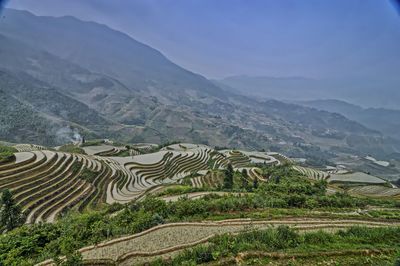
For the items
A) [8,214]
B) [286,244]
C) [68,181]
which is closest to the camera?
[286,244]

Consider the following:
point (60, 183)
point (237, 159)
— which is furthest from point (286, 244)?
point (237, 159)

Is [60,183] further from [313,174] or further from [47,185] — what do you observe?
[313,174]

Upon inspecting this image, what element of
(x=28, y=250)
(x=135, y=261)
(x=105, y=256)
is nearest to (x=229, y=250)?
(x=135, y=261)

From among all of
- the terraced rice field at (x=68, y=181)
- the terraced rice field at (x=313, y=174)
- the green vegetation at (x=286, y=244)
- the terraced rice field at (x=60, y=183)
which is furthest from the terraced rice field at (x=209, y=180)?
the green vegetation at (x=286, y=244)

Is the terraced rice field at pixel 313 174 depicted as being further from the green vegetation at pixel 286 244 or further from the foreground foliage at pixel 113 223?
the green vegetation at pixel 286 244

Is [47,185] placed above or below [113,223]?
below

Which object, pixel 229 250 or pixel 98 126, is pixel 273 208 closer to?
pixel 229 250
